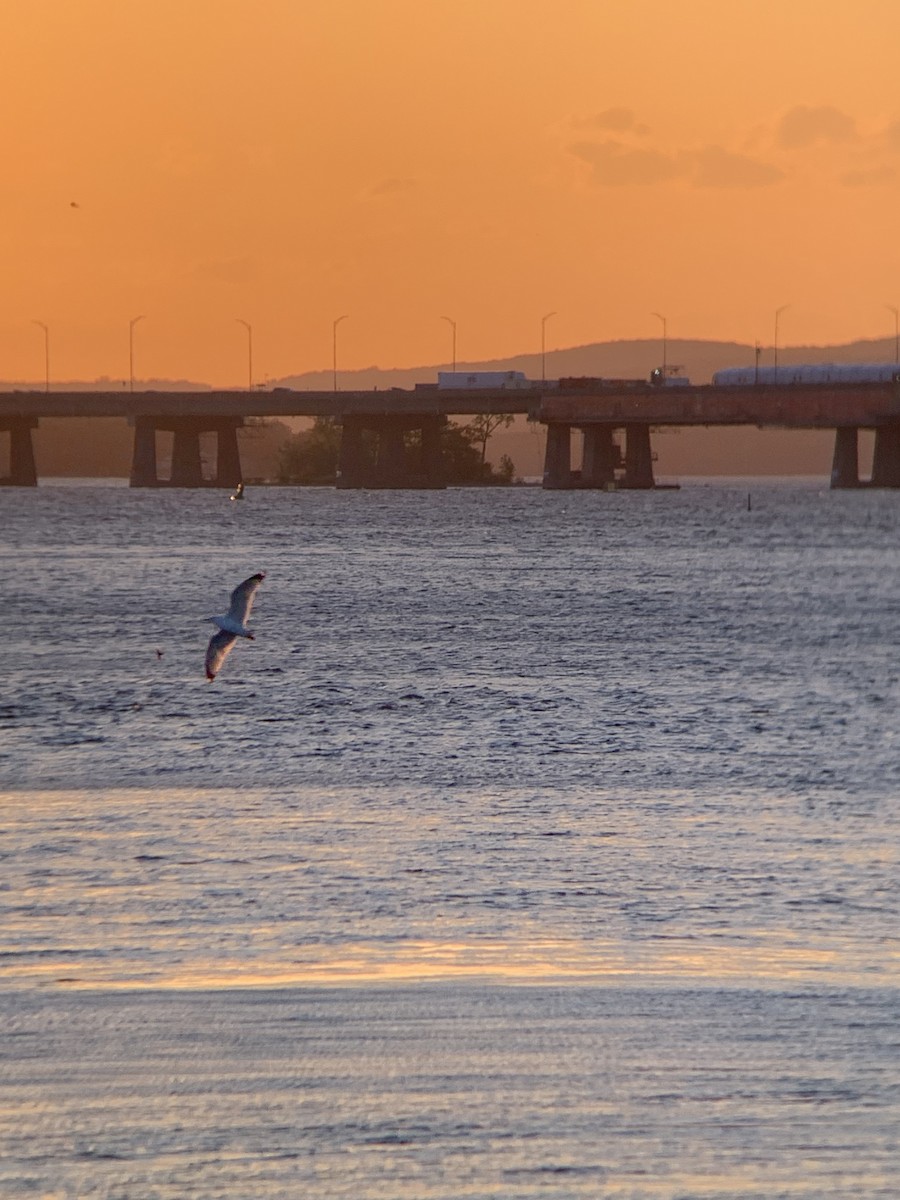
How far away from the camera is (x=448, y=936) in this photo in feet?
53.4

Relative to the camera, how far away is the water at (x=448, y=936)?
10.9m

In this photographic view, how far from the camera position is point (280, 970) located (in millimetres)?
14891

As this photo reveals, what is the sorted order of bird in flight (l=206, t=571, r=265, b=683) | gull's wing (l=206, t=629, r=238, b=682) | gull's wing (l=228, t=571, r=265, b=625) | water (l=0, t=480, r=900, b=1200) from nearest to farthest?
water (l=0, t=480, r=900, b=1200) < gull's wing (l=228, t=571, r=265, b=625) < bird in flight (l=206, t=571, r=265, b=683) < gull's wing (l=206, t=629, r=238, b=682)

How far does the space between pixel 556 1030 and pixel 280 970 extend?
8.90ft

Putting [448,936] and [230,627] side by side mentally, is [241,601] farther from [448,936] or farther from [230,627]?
[448,936]

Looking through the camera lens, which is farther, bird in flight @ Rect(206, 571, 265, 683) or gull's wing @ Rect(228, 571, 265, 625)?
bird in flight @ Rect(206, 571, 265, 683)

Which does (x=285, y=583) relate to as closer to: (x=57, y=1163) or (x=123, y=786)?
(x=123, y=786)

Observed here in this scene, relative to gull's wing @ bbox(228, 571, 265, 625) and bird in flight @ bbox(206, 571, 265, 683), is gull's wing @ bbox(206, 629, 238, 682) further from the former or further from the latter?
gull's wing @ bbox(228, 571, 265, 625)

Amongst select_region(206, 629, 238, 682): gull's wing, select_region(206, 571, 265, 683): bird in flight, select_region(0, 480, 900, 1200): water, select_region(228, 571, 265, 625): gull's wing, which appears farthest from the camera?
select_region(206, 629, 238, 682): gull's wing

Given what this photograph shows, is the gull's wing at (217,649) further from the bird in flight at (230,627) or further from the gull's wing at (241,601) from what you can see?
the gull's wing at (241,601)

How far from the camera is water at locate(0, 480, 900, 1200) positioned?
10.9 meters

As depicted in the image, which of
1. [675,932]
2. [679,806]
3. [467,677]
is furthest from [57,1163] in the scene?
[467,677]

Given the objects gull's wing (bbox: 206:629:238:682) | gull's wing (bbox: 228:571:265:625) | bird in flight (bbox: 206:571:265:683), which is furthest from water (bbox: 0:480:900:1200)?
gull's wing (bbox: 228:571:265:625)

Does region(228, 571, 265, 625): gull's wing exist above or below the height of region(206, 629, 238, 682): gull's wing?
above
